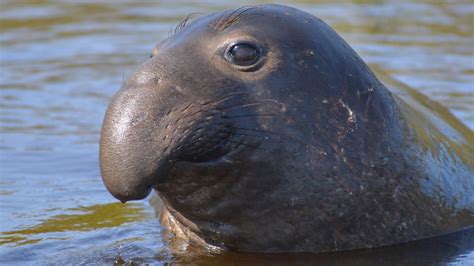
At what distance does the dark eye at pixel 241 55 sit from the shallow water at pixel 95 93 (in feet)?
3.76

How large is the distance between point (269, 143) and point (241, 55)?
0.52 meters

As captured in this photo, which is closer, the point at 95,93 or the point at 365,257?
the point at 365,257

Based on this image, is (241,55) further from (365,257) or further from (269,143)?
(365,257)

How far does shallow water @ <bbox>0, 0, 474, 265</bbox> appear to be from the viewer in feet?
24.1

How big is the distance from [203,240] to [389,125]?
51.4 inches

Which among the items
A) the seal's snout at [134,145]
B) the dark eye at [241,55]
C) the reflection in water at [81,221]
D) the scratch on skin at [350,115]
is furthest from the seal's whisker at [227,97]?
the reflection in water at [81,221]

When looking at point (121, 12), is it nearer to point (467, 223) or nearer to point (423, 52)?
point (423, 52)

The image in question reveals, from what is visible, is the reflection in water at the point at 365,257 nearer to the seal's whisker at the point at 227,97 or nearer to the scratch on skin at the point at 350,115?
the scratch on skin at the point at 350,115

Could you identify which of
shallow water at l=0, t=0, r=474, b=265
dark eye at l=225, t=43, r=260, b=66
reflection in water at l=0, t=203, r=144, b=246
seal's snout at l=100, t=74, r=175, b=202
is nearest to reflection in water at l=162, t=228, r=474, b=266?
shallow water at l=0, t=0, r=474, b=265

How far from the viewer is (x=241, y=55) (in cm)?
688

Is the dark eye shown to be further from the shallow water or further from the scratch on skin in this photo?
the shallow water

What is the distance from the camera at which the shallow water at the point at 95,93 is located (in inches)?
290

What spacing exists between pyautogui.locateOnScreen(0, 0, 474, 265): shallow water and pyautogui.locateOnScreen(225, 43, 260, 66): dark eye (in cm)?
115

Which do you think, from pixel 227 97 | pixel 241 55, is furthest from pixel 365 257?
pixel 241 55
